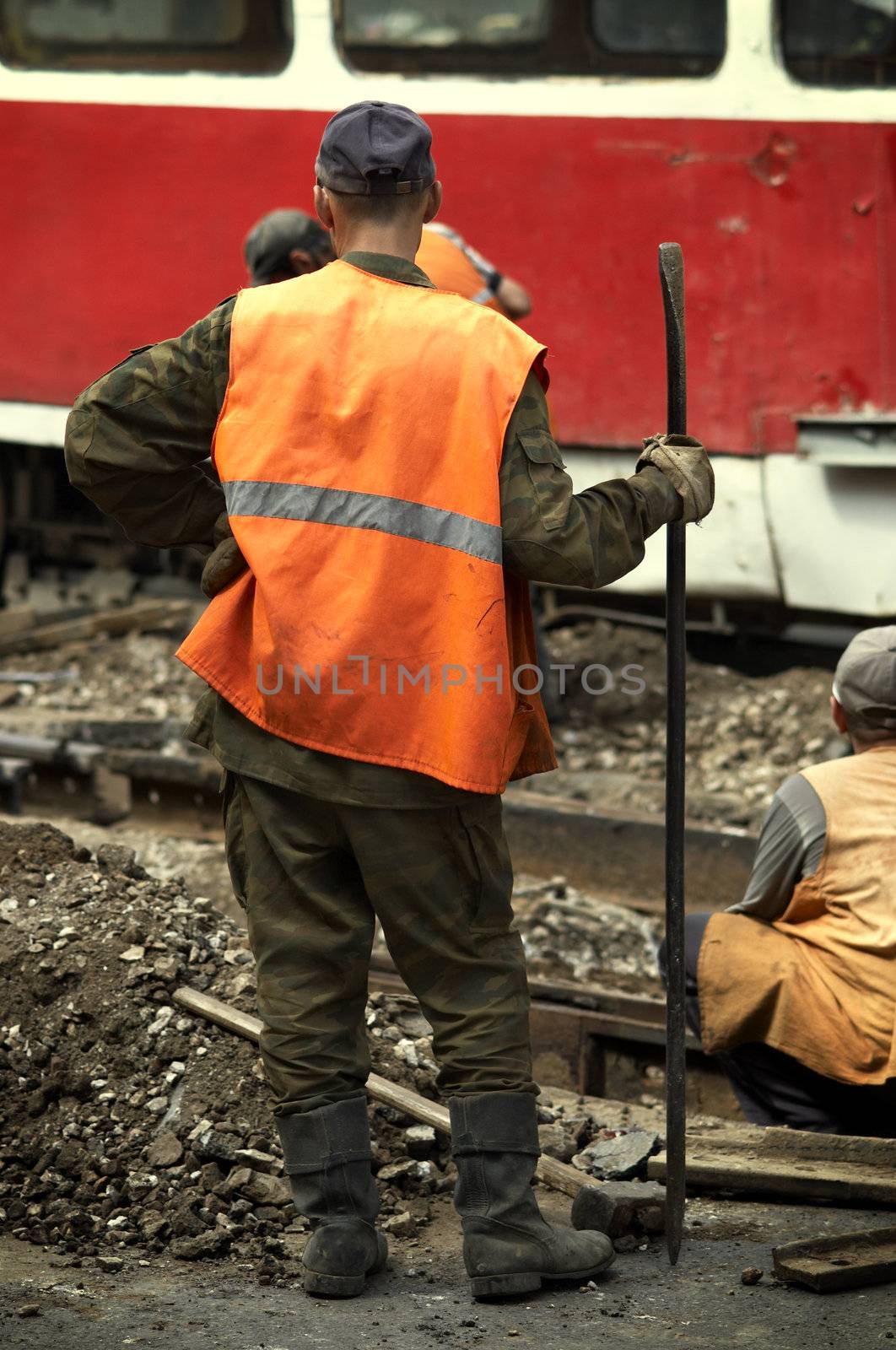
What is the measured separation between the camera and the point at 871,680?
404 cm

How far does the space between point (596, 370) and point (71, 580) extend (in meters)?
3.29

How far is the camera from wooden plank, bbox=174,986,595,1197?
12.4 feet

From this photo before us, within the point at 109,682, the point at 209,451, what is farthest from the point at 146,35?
the point at 209,451

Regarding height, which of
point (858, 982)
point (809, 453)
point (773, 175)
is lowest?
point (858, 982)

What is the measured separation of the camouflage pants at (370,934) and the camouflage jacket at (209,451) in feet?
0.20

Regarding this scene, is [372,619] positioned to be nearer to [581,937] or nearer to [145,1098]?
[145,1098]

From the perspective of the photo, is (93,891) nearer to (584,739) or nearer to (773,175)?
(584,739)

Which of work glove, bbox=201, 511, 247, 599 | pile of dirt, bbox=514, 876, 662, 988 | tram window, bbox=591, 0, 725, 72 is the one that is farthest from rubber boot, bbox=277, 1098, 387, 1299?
tram window, bbox=591, 0, 725, 72

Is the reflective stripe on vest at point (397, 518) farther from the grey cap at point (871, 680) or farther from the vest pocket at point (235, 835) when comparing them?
the grey cap at point (871, 680)

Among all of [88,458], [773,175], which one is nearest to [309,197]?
[773,175]

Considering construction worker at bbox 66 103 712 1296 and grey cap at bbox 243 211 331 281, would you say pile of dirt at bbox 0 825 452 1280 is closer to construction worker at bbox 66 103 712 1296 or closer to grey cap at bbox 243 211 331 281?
construction worker at bbox 66 103 712 1296

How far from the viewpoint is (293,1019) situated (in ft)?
10.8

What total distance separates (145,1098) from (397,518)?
1.48 metres

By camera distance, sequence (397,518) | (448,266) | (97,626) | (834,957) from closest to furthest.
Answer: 1. (397,518)
2. (834,957)
3. (448,266)
4. (97,626)
